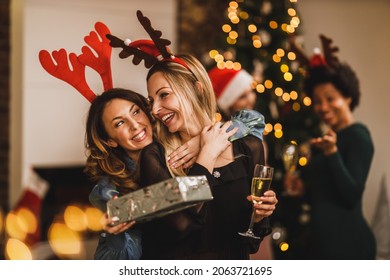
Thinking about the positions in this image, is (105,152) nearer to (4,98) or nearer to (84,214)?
(84,214)

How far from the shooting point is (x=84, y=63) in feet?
4.68

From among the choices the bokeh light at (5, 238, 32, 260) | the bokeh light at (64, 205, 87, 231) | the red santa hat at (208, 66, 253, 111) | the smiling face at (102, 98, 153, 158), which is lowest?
the bokeh light at (5, 238, 32, 260)

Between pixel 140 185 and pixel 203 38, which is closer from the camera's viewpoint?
pixel 140 185

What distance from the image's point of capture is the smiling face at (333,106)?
6.27 feet

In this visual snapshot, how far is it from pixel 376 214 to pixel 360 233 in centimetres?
27

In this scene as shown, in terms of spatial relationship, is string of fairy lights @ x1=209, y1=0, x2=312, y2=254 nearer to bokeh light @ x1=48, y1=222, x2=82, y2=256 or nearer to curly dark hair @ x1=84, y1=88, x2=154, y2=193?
bokeh light @ x1=48, y1=222, x2=82, y2=256

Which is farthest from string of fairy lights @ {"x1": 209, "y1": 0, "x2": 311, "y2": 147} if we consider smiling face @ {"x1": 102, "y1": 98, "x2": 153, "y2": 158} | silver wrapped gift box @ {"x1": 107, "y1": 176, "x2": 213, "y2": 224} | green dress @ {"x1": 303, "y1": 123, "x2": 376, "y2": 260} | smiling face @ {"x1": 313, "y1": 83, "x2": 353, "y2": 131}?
silver wrapped gift box @ {"x1": 107, "y1": 176, "x2": 213, "y2": 224}

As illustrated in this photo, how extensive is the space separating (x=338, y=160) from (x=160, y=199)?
75 centimetres

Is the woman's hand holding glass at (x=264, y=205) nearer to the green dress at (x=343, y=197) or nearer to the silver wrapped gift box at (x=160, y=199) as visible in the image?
the silver wrapped gift box at (x=160, y=199)

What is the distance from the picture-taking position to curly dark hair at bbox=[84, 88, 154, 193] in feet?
4.56

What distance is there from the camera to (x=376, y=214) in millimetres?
2164

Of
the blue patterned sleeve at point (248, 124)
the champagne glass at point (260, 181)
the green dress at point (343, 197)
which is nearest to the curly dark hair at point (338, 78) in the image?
the green dress at point (343, 197)
